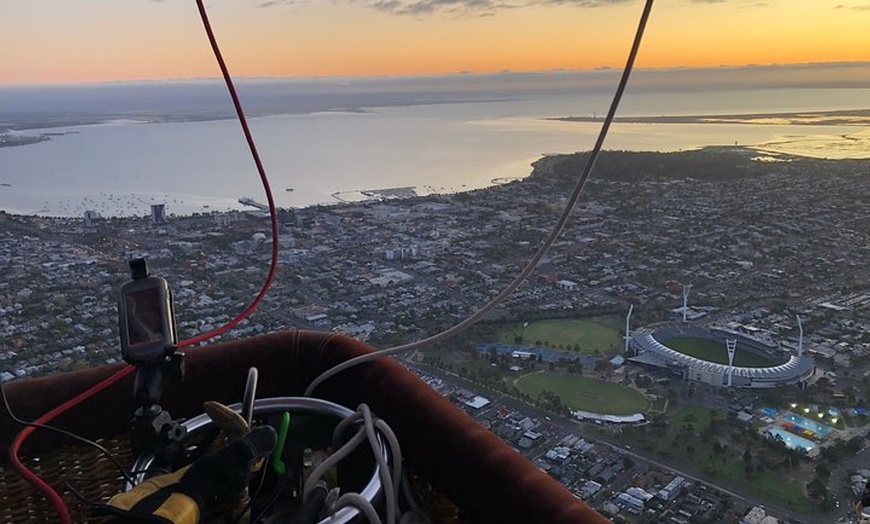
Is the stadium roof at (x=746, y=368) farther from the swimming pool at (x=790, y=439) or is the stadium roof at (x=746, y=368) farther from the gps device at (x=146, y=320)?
the gps device at (x=146, y=320)

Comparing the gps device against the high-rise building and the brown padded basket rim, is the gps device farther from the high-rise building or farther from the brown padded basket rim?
the high-rise building

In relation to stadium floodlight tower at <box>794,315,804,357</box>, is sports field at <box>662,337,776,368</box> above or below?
below

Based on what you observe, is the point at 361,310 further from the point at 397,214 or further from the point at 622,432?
the point at 397,214

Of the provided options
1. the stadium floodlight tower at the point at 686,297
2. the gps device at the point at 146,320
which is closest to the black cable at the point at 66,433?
the gps device at the point at 146,320

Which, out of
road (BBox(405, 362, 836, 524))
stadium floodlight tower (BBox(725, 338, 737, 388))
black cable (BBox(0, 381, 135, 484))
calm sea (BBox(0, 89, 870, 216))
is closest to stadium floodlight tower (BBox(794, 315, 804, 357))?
stadium floodlight tower (BBox(725, 338, 737, 388))

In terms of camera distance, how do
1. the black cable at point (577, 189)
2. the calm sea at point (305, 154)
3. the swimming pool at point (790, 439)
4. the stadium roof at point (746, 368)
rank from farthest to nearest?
the calm sea at point (305, 154) → the stadium roof at point (746, 368) → the swimming pool at point (790, 439) → the black cable at point (577, 189)

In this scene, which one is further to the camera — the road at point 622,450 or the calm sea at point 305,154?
the calm sea at point 305,154
